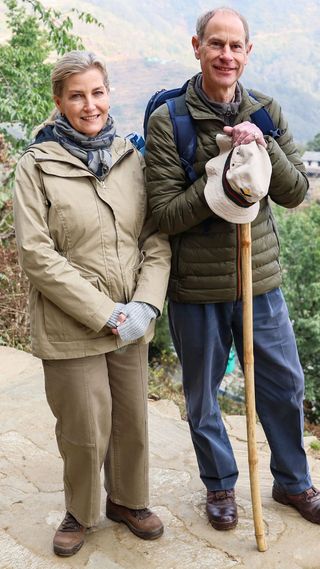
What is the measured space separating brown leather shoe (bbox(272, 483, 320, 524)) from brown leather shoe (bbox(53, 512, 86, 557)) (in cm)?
89

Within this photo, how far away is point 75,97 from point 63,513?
1798 millimetres

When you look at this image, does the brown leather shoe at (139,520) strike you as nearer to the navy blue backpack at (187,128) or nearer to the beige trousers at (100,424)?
the beige trousers at (100,424)

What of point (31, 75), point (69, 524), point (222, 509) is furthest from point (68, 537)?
point (31, 75)

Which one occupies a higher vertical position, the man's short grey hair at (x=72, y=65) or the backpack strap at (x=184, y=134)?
the man's short grey hair at (x=72, y=65)

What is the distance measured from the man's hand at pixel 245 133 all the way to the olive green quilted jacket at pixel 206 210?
10cm

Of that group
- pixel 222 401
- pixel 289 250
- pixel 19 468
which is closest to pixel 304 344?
pixel 289 250

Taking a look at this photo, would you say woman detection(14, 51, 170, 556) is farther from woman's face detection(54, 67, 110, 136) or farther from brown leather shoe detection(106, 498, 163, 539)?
brown leather shoe detection(106, 498, 163, 539)

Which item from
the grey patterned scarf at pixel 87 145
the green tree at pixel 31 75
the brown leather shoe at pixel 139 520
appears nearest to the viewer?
the grey patterned scarf at pixel 87 145

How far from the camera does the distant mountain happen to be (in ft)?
265

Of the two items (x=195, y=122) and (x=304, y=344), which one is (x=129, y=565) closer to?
(x=195, y=122)

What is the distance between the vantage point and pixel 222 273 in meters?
2.41

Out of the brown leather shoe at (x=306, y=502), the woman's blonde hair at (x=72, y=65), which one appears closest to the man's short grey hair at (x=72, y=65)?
the woman's blonde hair at (x=72, y=65)

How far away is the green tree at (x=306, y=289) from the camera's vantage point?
1305 cm

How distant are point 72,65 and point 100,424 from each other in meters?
1.31
